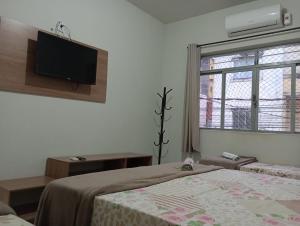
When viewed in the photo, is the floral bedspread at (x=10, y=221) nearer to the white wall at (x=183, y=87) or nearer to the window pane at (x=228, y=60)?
the white wall at (x=183, y=87)

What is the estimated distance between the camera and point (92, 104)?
3.43m

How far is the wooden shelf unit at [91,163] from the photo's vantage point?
2.74m

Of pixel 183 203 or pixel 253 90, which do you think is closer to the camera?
pixel 183 203

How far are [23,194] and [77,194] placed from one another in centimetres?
166

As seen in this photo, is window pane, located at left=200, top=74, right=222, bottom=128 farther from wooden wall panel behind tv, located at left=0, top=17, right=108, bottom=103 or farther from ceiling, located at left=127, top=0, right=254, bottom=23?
wooden wall panel behind tv, located at left=0, top=17, right=108, bottom=103

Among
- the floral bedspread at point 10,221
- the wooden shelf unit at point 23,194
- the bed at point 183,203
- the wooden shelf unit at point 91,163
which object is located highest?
the bed at point 183,203

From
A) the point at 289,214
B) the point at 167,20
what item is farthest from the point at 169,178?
the point at 167,20

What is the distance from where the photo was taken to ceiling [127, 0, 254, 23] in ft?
12.6

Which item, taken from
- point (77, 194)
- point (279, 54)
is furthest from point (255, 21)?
point (77, 194)

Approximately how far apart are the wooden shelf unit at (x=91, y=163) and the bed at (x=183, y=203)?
1085mm

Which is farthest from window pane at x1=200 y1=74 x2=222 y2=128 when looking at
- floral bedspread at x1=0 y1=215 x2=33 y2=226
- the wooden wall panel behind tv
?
floral bedspread at x1=0 y1=215 x2=33 y2=226

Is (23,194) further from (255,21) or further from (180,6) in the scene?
(255,21)

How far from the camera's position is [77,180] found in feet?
5.34

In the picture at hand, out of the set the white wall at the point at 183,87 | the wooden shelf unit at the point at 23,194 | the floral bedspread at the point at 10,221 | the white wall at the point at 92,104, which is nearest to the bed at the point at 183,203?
the floral bedspread at the point at 10,221
